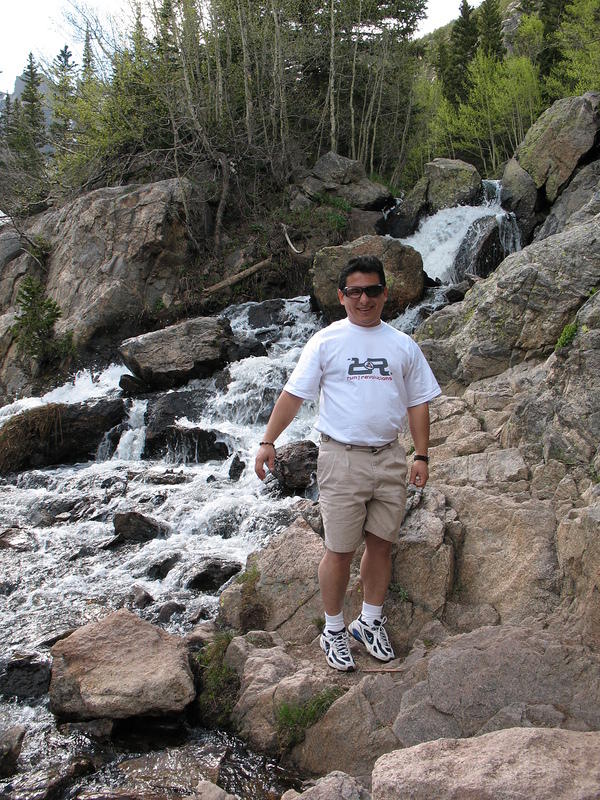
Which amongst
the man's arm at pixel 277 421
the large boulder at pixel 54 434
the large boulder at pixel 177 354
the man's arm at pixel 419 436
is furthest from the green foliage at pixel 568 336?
the large boulder at pixel 54 434

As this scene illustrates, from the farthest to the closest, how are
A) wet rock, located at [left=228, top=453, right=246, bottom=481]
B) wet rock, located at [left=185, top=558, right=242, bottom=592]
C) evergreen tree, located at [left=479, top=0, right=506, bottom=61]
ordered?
evergreen tree, located at [left=479, top=0, right=506, bottom=61]
wet rock, located at [left=228, top=453, right=246, bottom=481]
wet rock, located at [left=185, top=558, right=242, bottom=592]

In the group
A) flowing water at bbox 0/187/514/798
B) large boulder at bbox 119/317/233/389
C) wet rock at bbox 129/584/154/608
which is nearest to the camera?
flowing water at bbox 0/187/514/798

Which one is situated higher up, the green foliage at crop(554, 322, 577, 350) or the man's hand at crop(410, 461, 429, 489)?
the green foliage at crop(554, 322, 577, 350)

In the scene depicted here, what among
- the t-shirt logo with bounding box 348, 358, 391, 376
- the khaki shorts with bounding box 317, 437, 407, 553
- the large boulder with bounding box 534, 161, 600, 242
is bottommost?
the khaki shorts with bounding box 317, 437, 407, 553

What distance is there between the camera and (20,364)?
16.3 metres

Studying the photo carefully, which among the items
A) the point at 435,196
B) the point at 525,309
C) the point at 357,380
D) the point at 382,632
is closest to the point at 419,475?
the point at 357,380

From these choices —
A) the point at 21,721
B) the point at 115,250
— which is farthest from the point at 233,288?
the point at 21,721

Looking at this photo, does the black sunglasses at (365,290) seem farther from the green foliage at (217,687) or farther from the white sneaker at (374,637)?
the green foliage at (217,687)

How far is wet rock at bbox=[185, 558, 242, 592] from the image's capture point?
673 centimetres

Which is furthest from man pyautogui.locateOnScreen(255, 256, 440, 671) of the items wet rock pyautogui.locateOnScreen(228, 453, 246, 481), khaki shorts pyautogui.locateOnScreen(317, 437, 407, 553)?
wet rock pyautogui.locateOnScreen(228, 453, 246, 481)

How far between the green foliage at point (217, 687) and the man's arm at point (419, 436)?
1.87 meters

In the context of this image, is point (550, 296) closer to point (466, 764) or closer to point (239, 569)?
point (239, 569)

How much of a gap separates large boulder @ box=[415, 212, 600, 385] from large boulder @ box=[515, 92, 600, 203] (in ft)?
38.8

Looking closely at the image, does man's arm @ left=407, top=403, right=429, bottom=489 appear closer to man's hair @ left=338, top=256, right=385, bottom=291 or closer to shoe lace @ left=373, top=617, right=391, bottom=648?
man's hair @ left=338, top=256, right=385, bottom=291
